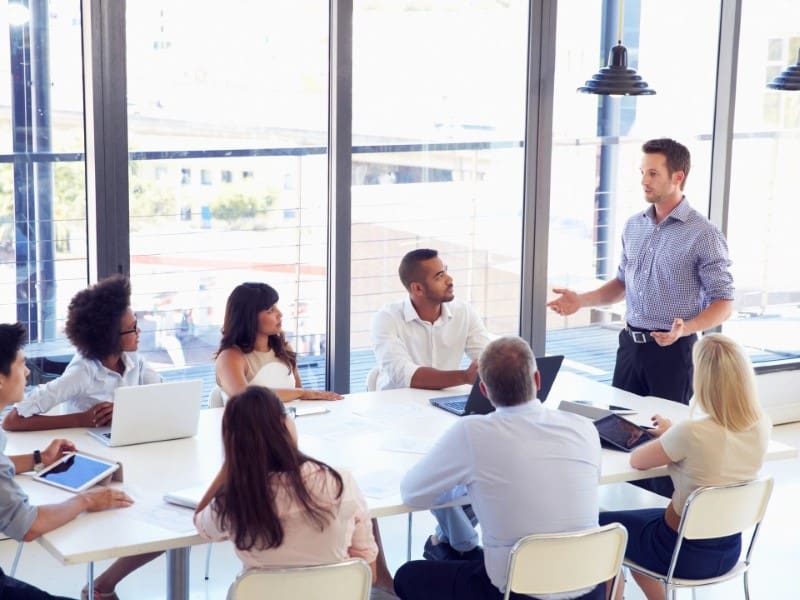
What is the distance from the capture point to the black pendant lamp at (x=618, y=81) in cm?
432

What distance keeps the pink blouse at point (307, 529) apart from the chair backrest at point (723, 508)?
1.05 meters

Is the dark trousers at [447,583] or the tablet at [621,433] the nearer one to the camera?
the dark trousers at [447,583]

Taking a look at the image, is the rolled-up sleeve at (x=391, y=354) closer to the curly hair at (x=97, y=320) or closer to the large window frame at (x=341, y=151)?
the large window frame at (x=341, y=151)

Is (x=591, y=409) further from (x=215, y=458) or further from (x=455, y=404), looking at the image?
(x=215, y=458)

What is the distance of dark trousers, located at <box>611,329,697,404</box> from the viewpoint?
176 inches

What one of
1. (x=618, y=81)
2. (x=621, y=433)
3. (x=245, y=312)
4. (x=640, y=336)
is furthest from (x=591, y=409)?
(x=618, y=81)

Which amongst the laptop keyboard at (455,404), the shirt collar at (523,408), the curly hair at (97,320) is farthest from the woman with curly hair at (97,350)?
the shirt collar at (523,408)

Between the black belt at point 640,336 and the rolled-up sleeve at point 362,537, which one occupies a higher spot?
the black belt at point 640,336

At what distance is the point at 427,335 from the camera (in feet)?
14.2

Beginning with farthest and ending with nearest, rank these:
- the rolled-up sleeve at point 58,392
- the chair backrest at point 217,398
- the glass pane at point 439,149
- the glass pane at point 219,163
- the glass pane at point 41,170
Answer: the glass pane at point 439,149
the glass pane at point 219,163
the glass pane at point 41,170
the chair backrest at point 217,398
the rolled-up sleeve at point 58,392

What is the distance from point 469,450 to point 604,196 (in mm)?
3315

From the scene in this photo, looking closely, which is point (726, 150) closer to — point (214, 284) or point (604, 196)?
point (604, 196)

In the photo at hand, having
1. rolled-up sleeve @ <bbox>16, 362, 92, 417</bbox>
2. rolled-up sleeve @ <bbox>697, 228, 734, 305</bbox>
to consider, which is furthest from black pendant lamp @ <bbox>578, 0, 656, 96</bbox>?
rolled-up sleeve @ <bbox>16, 362, 92, 417</bbox>

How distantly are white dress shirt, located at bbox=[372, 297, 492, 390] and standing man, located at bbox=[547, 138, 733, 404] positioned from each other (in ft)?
1.39
